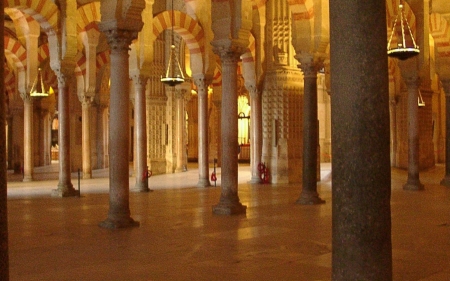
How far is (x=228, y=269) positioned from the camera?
4.21 m

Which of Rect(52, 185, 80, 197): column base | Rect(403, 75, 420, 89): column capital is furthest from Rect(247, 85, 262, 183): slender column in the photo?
Rect(52, 185, 80, 197): column base

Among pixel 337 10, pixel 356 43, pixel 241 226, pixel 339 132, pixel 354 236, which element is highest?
pixel 337 10

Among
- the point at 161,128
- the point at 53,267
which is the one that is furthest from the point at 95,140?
the point at 53,267

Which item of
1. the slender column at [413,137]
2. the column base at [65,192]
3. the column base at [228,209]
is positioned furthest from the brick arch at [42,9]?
the slender column at [413,137]

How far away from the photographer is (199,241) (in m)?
5.43

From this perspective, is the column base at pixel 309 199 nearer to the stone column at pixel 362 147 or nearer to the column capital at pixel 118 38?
the column capital at pixel 118 38

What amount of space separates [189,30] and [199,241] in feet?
26.5

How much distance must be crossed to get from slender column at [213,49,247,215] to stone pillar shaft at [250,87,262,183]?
205 inches

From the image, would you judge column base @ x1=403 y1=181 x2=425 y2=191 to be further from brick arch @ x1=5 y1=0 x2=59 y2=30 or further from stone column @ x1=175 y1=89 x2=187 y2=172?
stone column @ x1=175 y1=89 x2=187 y2=172

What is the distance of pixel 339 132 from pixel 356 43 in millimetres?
474

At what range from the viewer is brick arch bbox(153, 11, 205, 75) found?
1250 centimetres

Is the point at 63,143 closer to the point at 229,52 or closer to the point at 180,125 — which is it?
the point at 229,52

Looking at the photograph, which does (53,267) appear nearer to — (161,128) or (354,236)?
(354,236)

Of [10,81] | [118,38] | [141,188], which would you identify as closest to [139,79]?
[141,188]
